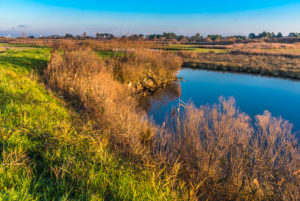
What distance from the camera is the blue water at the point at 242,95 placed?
8820mm

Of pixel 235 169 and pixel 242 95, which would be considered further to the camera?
pixel 242 95

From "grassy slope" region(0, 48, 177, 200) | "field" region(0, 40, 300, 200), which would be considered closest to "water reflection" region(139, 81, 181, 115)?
"field" region(0, 40, 300, 200)

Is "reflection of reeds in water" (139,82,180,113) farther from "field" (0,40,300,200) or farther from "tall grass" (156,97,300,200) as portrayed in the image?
"tall grass" (156,97,300,200)

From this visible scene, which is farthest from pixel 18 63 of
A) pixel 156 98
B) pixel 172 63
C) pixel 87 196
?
pixel 172 63

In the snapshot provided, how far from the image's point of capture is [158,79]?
12922 mm

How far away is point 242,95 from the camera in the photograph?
11352 mm

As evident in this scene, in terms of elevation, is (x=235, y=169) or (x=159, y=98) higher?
(x=235, y=169)

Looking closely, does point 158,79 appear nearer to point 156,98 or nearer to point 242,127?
point 156,98

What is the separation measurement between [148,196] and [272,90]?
13.4 meters

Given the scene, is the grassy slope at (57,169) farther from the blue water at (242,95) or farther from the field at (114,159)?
the blue water at (242,95)

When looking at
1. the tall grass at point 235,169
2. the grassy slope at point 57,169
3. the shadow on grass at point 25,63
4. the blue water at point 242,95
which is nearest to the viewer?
the grassy slope at point 57,169

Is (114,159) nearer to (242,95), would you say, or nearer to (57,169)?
(57,169)

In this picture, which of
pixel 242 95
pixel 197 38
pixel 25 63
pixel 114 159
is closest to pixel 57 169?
pixel 114 159

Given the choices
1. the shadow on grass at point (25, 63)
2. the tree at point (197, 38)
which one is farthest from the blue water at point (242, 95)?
the tree at point (197, 38)
